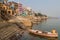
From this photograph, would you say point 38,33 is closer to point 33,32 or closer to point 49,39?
point 33,32

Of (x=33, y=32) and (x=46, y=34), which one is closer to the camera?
(x=46, y=34)

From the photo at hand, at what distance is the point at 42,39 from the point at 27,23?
3665cm

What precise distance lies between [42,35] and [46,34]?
1024mm

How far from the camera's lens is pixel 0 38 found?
30.5 metres

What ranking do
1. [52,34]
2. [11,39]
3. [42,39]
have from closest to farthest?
1. [11,39]
2. [42,39]
3. [52,34]

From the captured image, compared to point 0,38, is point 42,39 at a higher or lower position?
lower

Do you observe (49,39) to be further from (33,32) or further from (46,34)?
(33,32)

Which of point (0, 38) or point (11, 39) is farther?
point (11, 39)

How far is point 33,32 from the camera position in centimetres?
4984

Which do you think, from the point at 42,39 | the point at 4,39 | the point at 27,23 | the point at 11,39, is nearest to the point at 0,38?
the point at 4,39

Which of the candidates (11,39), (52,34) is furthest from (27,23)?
(11,39)

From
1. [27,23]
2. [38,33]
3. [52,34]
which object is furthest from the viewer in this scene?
[27,23]

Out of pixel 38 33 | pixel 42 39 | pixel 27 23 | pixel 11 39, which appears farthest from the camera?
pixel 27 23

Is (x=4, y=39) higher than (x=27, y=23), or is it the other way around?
(x=4, y=39)
